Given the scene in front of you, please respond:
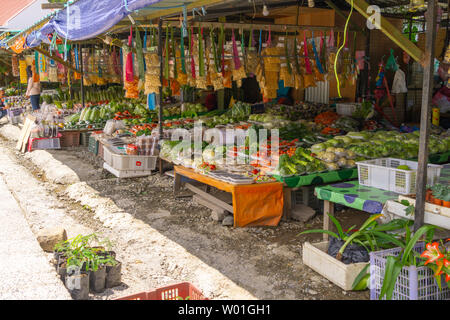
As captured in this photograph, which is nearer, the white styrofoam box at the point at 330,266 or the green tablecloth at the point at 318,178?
the white styrofoam box at the point at 330,266

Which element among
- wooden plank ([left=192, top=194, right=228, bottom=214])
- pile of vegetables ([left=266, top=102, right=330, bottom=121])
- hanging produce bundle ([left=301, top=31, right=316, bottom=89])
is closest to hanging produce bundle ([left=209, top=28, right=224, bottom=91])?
hanging produce bundle ([left=301, top=31, right=316, bottom=89])

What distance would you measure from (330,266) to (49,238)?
8.49 feet

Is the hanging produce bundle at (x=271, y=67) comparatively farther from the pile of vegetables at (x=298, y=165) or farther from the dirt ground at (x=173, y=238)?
the dirt ground at (x=173, y=238)

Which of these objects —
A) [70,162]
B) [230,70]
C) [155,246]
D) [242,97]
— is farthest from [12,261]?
[242,97]

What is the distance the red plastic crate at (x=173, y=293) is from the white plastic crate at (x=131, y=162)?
444cm

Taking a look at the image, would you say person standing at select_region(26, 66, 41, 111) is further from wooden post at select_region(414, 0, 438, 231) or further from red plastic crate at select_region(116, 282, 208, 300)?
wooden post at select_region(414, 0, 438, 231)

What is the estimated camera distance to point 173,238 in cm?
477

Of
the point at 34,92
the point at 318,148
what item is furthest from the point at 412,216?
the point at 34,92

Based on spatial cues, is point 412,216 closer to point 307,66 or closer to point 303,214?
point 303,214

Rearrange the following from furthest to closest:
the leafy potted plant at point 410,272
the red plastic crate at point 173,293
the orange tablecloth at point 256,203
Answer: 1. the orange tablecloth at point 256,203
2. the leafy potted plant at point 410,272
3. the red plastic crate at point 173,293

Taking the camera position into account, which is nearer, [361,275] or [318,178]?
[361,275]

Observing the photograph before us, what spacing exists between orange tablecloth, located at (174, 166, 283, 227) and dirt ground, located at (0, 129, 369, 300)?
0.35ft

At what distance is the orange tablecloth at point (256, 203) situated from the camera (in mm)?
4793

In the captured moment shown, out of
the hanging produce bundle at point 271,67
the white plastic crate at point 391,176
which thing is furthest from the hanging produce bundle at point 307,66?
the white plastic crate at point 391,176
